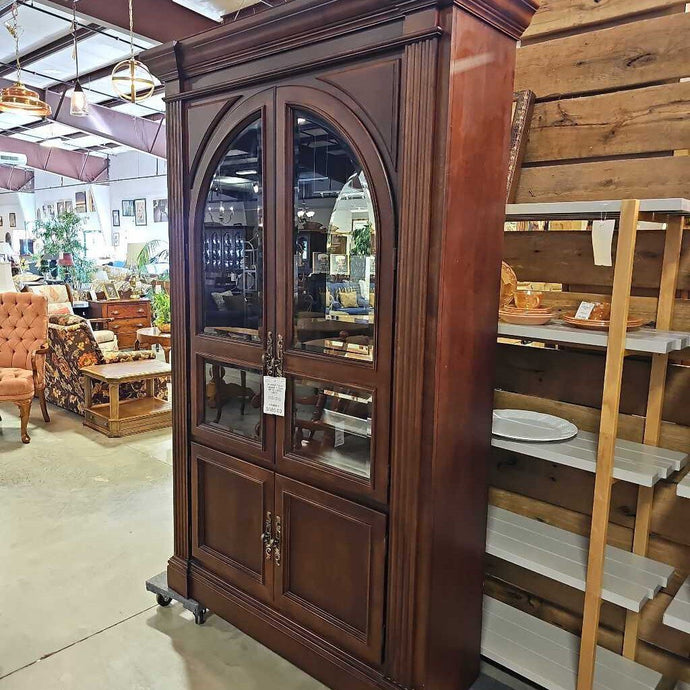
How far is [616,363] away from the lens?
1.65 meters

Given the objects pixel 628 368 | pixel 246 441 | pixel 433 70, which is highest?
pixel 433 70

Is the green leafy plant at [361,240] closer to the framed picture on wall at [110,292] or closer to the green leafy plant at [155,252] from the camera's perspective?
the framed picture on wall at [110,292]

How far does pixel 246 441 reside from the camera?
2191 mm

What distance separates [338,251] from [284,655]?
1433mm

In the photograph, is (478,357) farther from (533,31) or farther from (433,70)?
(533,31)

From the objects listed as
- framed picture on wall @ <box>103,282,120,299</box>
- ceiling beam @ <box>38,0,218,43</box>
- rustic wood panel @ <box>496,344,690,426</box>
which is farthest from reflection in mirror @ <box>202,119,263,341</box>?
framed picture on wall @ <box>103,282,120,299</box>

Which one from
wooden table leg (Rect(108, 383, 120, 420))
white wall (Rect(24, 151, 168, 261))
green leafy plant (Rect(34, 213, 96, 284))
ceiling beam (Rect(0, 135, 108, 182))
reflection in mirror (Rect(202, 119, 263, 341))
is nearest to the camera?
reflection in mirror (Rect(202, 119, 263, 341))

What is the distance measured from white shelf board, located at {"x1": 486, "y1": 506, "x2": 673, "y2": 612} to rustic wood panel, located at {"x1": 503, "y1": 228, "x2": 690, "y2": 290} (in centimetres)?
85

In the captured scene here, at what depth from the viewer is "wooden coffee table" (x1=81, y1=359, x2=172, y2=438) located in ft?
15.6

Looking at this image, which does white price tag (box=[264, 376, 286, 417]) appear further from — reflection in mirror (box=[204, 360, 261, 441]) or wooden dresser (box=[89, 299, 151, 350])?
wooden dresser (box=[89, 299, 151, 350])

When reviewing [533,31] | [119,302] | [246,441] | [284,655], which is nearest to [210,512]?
[246,441]

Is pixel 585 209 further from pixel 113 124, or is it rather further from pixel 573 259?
pixel 113 124

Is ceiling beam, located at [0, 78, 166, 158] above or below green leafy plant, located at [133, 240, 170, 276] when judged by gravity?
above

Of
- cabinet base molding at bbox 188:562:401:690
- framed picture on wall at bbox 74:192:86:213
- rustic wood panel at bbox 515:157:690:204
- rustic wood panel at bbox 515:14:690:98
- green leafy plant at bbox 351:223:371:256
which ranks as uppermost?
framed picture on wall at bbox 74:192:86:213
